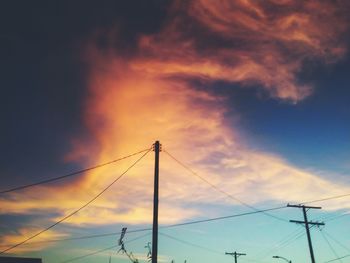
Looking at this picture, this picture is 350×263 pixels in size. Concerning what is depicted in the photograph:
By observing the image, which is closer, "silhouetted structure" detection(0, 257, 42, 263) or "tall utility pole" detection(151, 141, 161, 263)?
"tall utility pole" detection(151, 141, 161, 263)

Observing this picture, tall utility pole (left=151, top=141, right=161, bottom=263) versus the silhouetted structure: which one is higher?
the silhouetted structure

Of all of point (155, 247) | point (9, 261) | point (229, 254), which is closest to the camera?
point (155, 247)

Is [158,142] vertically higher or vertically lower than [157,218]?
higher

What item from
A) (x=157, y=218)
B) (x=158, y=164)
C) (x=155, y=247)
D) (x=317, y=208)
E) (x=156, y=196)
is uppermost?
(x=317, y=208)

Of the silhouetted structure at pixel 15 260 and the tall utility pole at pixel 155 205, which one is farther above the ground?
the silhouetted structure at pixel 15 260

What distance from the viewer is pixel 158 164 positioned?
22203 mm

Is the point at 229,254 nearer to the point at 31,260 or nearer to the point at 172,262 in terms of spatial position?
the point at 172,262

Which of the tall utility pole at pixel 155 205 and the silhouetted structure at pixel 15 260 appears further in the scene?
the silhouetted structure at pixel 15 260

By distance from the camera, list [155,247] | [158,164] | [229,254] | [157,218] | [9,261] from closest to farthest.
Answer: [155,247]
[157,218]
[158,164]
[9,261]
[229,254]

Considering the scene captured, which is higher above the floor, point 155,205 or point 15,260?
point 15,260

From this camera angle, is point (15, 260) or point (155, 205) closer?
point (155, 205)

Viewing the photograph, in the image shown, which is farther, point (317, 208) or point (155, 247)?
point (317, 208)

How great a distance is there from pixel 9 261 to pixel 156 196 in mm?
40199

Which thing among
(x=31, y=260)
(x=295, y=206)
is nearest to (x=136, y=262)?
(x=31, y=260)
